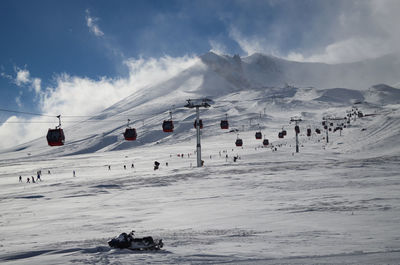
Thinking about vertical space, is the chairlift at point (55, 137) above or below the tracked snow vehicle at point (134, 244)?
above

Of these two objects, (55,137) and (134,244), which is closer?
(134,244)

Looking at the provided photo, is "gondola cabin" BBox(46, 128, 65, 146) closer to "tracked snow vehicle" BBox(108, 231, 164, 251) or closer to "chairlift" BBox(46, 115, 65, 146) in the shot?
"chairlift" BBox(46, 115, 65, 146)

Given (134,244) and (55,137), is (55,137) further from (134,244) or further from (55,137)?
(134,244)

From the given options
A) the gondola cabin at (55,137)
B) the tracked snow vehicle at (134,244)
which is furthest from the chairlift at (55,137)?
the tracked snow vehicle at (134,244)

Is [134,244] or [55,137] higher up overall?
[55,137]

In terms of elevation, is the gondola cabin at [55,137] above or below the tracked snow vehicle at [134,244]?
above

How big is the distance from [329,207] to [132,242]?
28.4 feet

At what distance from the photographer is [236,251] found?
7.96 m

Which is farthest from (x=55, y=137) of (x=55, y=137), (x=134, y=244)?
(x=134, y=244)

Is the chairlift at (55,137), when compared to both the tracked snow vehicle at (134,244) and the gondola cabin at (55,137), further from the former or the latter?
the tracked snow vehicle at (134,244)

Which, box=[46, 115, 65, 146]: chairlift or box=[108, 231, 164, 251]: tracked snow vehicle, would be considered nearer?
box=[108, 231, 164, 251]: tracked snow vehicle

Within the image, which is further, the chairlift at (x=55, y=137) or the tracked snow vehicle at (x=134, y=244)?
the chairlift at (x=55, y=137)

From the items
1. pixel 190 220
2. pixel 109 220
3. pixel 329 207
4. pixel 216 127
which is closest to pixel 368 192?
pixel 329 207

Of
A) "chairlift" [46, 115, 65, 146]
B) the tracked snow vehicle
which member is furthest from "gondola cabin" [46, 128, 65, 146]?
the tracked snow vehicle
